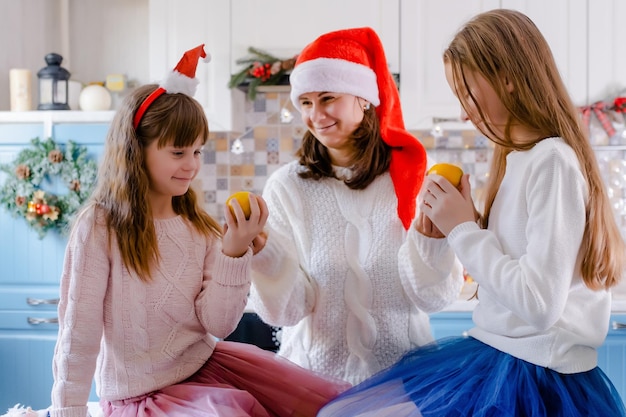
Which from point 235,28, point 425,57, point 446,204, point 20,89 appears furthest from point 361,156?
point 20,89

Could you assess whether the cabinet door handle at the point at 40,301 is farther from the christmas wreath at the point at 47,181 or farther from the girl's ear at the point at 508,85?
the girl's ear at the point at 508,85

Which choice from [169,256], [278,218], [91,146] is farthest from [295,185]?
[91,146]

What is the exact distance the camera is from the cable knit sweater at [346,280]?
4.91 feet

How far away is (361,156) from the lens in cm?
161

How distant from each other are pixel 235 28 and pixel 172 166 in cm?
167

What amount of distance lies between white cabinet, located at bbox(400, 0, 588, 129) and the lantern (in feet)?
4.46

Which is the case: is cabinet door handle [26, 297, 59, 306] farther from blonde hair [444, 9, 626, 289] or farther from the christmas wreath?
blonde hair [444, 9, 626, 289]

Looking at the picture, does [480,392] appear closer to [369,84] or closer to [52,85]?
[369,84]

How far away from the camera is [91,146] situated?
9.36ft

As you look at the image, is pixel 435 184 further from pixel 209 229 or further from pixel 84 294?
pixel 84 294

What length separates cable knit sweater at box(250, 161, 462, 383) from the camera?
4.91 ft

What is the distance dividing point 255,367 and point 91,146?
5.74 feet

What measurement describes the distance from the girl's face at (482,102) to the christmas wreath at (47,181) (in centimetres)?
188

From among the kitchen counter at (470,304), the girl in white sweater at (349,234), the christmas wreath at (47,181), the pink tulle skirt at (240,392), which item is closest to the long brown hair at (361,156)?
the girl in white sweater at (349,234)
